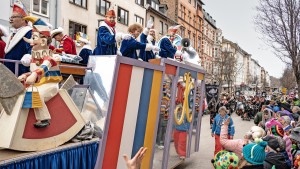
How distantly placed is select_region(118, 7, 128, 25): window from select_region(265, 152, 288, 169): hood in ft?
73.6

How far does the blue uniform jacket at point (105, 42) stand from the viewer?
16.4ft

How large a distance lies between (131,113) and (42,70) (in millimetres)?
1031

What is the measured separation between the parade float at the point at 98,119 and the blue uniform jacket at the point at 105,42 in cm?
76

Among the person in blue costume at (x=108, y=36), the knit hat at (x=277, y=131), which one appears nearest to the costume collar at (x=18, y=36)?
the person in blue costume at (x=108, y=36)

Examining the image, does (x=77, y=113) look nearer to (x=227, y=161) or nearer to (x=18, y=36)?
(x=18, y=36)

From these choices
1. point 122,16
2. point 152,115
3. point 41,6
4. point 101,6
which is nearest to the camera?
point 152,115

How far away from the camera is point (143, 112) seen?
3797mm

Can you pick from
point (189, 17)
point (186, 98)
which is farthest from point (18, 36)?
point (189, 17)

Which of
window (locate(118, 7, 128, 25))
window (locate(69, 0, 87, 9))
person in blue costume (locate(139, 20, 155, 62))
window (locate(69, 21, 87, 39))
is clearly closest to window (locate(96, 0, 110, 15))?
window (locate(69, 0, 87, 9))

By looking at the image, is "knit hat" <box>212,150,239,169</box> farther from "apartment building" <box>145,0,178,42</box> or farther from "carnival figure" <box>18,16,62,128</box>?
"apartment building" <box>145,0,178,42</box>

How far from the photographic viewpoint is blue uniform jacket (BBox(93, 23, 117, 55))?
499 centimetres

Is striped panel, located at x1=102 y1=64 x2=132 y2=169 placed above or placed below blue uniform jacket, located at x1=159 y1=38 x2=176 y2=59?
below

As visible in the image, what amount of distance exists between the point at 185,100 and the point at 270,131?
1568 mm

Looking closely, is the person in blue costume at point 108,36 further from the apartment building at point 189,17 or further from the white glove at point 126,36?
the apartment building at point 189,17
